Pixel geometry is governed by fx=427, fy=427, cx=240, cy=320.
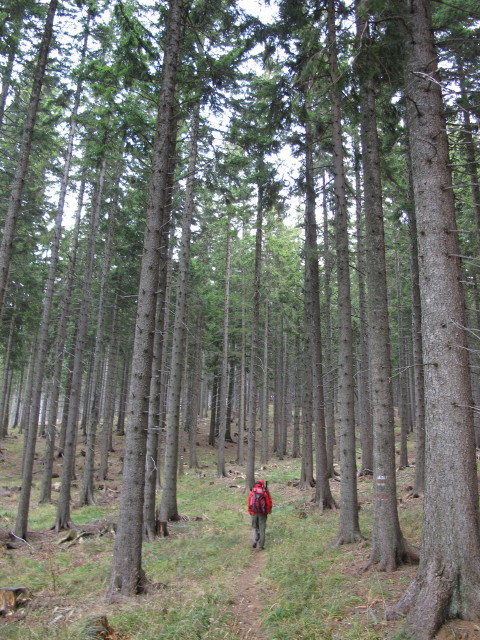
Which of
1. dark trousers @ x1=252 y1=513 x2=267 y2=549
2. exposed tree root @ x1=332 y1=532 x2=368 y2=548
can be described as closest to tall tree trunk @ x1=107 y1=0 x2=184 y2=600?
dark trousers @ x1=252 y1=513 x2=267 y2=549

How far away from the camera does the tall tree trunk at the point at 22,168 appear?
10.2 meters

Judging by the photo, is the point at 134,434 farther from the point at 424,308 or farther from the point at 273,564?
the point at 424,308

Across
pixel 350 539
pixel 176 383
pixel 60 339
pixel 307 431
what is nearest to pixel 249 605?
pixel 350 539

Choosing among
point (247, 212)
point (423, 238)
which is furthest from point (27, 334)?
point (423, 238)

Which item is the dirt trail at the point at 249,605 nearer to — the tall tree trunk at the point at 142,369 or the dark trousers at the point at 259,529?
the dark trousers at the point at 259,529

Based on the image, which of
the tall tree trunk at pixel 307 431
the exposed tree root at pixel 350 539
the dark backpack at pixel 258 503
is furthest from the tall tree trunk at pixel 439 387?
the tall tree trunk at pixel 307 431

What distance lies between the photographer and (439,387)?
5.27m

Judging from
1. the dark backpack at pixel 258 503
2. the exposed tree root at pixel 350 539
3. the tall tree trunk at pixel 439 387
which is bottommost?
the exposed tree root at pixel 350 539

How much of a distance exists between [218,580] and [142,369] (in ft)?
13.8

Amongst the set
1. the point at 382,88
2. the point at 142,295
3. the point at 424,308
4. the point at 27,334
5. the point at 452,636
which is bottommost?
the point at 452,636

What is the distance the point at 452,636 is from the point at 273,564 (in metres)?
5.10

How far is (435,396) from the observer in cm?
529

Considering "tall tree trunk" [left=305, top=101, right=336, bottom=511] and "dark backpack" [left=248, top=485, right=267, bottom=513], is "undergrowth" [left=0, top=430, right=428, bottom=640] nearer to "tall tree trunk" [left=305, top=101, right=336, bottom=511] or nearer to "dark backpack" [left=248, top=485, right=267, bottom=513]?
"tall tree trunk" [left=305, top=101, right=336, bottom=511]

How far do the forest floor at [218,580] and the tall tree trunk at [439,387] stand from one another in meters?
0.29
